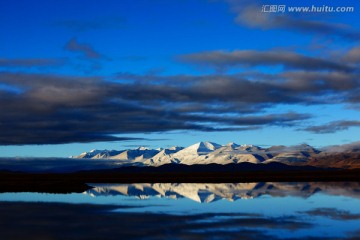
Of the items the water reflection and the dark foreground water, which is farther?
the water reflection

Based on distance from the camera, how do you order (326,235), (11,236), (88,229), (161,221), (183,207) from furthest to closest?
(183,207) → (161,221) → (88,229) → (11,236) → (326,235)

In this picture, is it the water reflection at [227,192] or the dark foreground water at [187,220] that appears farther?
the water reflection at [227,192]

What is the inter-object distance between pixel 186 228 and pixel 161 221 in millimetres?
4292

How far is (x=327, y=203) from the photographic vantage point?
4550 cm

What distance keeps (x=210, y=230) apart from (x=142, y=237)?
4581 millimetres

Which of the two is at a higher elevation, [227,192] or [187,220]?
[227,192]

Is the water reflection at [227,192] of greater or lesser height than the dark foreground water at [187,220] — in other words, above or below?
above

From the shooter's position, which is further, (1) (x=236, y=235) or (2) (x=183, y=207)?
(2) (x=183, y=207)

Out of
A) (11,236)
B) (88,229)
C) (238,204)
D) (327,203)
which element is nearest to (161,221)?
(88,229)

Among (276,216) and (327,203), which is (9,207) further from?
(327,203)

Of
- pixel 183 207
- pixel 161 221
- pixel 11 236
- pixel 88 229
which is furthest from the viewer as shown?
pixel 183 207

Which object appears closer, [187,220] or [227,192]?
[187,220]

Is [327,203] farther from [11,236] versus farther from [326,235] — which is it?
[11,236]

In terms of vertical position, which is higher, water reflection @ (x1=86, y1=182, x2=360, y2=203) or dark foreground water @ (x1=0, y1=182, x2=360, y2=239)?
water reflection @ (x1=86, y1=182, x2=360, y2=203)
